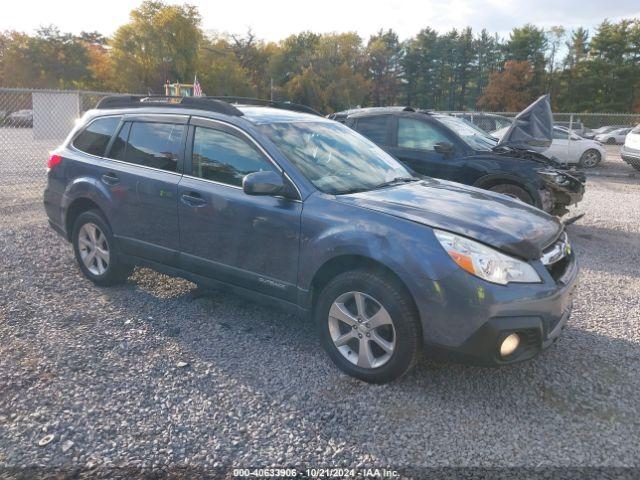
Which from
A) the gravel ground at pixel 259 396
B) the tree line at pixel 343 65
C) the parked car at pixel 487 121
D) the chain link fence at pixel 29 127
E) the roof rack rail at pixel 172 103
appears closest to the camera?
the gravel ground at pixel 259 396

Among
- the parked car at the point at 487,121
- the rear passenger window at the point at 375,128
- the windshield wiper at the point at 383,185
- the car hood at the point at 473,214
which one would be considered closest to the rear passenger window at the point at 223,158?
the windshield wiper at the point at 383,185

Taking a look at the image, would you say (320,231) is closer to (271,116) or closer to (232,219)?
(232,219)

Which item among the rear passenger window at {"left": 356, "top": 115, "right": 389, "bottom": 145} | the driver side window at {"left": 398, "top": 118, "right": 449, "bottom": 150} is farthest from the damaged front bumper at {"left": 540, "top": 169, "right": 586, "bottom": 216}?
the rear passenger window at {"left": 356, "top": 115, "right": 389, "bottom": 145}

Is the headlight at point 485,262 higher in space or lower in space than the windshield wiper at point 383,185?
lower

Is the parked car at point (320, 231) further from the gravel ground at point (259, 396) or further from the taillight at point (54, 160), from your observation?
the gravel ground at point (259, 396)

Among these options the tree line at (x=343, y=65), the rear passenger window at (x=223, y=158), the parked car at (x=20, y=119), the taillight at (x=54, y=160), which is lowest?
the taillight at (x=54, y=160)

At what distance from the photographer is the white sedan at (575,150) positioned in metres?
17.5

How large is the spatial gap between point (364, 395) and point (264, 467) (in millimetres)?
864

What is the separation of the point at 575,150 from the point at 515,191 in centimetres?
1229

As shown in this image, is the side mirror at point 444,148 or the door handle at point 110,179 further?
the side mirror at point 444,148

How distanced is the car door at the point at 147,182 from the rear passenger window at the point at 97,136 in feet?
0.45

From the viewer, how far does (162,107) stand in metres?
4.71

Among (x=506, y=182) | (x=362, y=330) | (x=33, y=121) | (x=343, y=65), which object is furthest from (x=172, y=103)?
(x=343, y=65)

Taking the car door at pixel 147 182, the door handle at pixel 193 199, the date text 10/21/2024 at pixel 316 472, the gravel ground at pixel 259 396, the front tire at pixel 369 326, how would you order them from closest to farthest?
the date text 10/21/2024 at pixel 316 472 → the gravel ground at pixel 259 396 → the front tire at pixel 369 326 → the door handle at pixel 193 199 → the car door at pixel 147 182
